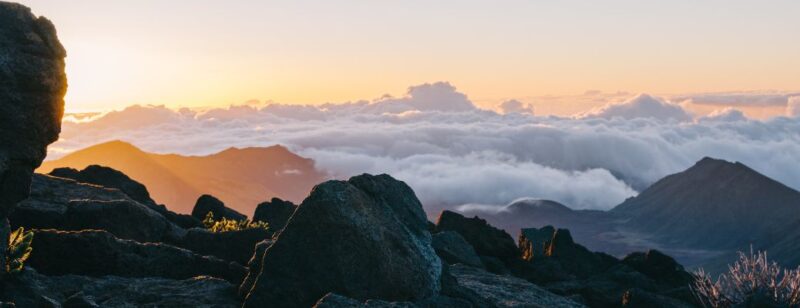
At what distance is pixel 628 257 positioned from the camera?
42375mm

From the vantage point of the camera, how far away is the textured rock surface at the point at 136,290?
49.2ft

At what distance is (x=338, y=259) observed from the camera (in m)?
15.7

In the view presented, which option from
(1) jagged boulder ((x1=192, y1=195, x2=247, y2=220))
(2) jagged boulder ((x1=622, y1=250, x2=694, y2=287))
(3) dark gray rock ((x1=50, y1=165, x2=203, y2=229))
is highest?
(3) dark gray rock ((x1=50, y1=165, x2=203, y2=229))

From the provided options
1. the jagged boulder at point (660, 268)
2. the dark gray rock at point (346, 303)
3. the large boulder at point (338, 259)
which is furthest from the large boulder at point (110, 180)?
the jagged boulder at point (660, 268)

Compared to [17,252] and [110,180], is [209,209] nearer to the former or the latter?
[110,180]

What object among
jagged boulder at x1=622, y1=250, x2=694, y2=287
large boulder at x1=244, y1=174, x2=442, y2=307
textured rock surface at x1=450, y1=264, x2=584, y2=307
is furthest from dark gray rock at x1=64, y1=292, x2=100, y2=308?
jagged boulder at x1=622, y1=250, x2=694, y2=287

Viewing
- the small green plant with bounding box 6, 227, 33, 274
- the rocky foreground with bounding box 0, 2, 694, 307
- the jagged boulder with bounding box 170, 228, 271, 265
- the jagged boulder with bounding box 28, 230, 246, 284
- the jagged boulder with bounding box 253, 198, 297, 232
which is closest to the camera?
the small green plant with bounding box 6, 227, 33, 274

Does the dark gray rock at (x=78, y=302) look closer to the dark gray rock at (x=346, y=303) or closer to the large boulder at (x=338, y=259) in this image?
the large boulder at (x=338, y=259)

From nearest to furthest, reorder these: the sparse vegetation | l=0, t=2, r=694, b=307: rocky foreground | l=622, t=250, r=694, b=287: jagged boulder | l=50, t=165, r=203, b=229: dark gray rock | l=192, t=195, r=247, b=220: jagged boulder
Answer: l=0, t=2, r=694, b=307: rocky foreground → the sparse vegetation → l=50, t=165, r=203, b=229: dark gray rock → l=192, t=195, r=247, b=220: jagged boulder → l=622, t=250, r=694, b=287: jagged boulder

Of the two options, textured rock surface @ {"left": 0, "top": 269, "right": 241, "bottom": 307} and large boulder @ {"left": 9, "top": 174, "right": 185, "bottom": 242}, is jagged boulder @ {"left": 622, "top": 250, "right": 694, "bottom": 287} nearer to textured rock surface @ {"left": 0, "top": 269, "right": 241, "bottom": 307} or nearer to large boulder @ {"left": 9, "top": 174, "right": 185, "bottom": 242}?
large boulder @ {"left": 9, "top": 174, "right": 185, "bottom": 242}

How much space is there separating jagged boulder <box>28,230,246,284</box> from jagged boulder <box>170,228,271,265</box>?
3.57 m

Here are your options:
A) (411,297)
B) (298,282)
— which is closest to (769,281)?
(411,297)

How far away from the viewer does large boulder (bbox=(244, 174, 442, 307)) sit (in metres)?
15.6

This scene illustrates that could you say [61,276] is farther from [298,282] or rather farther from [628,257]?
[628,257]
